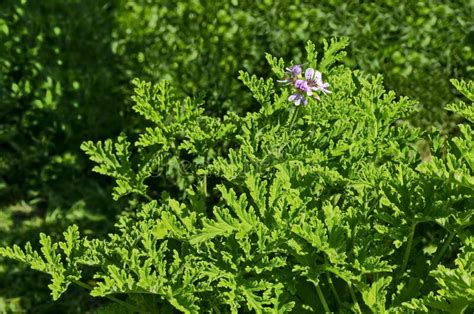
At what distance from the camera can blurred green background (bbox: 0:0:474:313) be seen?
15.2ft

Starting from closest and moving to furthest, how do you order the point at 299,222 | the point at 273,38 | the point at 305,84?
the point at 299,222 → the point at 305,84 → the point at 273,38

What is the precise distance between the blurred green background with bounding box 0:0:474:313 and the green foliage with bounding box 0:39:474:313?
3.38 feet

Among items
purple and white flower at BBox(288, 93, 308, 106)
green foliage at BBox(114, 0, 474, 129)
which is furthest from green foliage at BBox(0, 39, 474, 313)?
green foliage at BBox(114, 0, 474, 129)

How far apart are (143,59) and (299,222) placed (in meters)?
2.27

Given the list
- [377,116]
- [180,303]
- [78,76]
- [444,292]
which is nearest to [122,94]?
[78,76]

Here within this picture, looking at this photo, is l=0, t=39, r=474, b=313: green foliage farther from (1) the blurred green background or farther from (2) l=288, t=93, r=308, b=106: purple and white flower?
(1) the blurred green background

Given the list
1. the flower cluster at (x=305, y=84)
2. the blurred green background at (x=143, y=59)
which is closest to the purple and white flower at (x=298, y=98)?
the flower cluster at (x=305, y=84)

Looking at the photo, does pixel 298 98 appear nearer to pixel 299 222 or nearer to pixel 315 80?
pixel 315 80

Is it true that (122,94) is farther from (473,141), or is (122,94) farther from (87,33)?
(473,141)

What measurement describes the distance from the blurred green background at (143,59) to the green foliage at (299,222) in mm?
1031

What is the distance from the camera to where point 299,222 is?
2.79m

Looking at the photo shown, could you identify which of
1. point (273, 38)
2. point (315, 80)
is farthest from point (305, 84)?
point (273, 38)

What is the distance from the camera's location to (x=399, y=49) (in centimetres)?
475

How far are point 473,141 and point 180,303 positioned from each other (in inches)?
52.4
